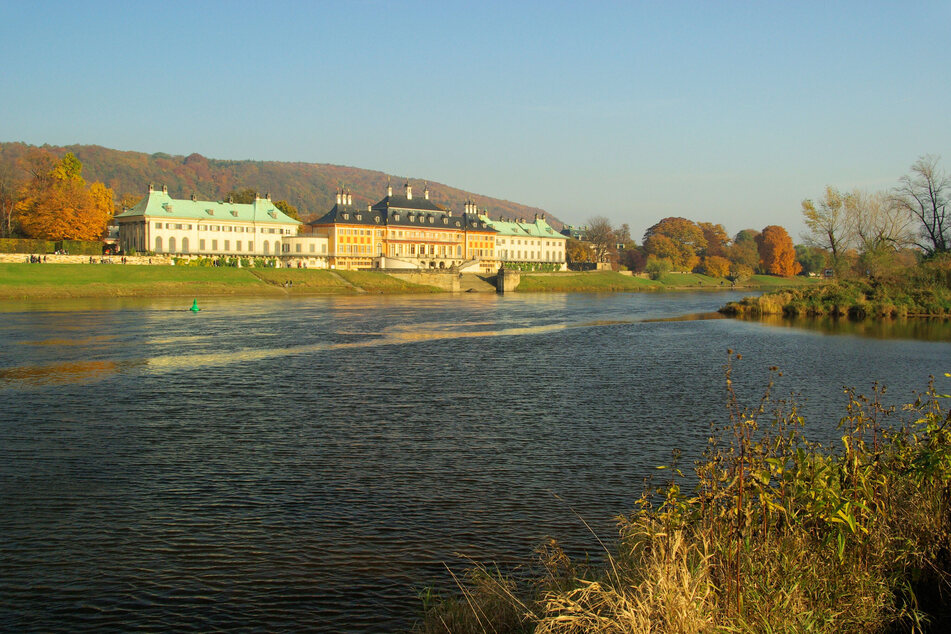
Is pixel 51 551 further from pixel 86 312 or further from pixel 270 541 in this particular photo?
pixel 86 312

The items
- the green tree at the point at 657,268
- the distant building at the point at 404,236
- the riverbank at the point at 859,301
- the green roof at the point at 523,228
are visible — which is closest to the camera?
the riverbank at the point at 859,301

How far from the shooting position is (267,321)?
153ft

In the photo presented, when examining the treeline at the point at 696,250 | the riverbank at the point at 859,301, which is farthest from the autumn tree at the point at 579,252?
the riverbank at the point at 859,301

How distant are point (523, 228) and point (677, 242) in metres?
31.8

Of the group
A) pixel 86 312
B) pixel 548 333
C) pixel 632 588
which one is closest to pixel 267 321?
pixel 86 312

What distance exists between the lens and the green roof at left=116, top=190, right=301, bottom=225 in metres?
99.2

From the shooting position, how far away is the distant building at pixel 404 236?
11212 centimetres

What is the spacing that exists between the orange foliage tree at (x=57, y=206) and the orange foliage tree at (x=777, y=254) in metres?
115

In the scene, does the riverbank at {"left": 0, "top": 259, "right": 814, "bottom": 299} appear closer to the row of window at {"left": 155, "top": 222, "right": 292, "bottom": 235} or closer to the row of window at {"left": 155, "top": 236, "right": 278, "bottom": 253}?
the row of window at {"left": 155, "top": 236, "right": 278, "bottom": 253}

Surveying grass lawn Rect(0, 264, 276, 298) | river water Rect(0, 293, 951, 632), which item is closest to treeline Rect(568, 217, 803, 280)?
grass lawn Rect(0, 264, 276, 298)

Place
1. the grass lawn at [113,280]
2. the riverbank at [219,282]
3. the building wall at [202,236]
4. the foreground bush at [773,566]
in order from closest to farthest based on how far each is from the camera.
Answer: the foreground bush at [773,566] < the grass lawn at [113,280] < the riverbank at [219,282] < the building wall at [202,236]

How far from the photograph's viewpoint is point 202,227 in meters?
102

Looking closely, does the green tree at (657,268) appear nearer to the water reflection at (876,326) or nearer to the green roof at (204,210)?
the green roof at (204,210)

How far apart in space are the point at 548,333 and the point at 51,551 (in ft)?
112
